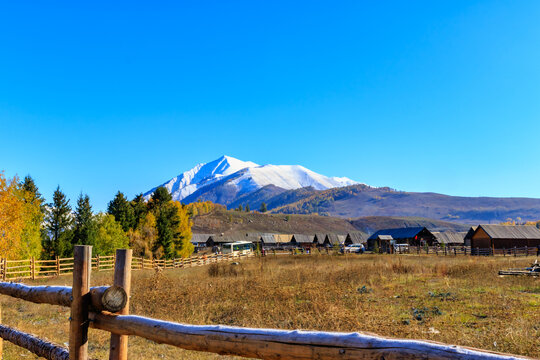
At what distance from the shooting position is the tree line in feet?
102

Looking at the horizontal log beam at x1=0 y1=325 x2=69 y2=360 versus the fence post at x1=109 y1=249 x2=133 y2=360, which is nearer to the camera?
the fence post at x1=109 y1=249 x2=133 y2=360

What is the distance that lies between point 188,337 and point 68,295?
189cm

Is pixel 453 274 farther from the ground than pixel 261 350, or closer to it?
closer to it

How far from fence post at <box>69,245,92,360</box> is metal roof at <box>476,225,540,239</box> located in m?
61.9

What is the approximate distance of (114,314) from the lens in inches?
165

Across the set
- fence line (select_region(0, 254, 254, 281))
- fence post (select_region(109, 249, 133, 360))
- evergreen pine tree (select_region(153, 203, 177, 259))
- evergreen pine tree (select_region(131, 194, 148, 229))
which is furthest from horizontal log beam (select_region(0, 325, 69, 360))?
evergreen pine tree (select_region(131, 194, 148, 229))

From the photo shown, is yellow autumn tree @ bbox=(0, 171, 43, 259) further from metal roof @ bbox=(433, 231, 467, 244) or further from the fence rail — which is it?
metal roof @ bbox=(433, 231, 467, 244)

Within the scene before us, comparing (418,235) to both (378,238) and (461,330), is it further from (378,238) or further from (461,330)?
(461,330)

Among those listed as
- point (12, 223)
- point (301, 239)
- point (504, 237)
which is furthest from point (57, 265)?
point (301, 239)

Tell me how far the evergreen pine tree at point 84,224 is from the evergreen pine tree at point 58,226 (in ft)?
2.82

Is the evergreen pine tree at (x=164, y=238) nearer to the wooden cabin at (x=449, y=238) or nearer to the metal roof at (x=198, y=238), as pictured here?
the wooden cabin at (x=449, y=238)

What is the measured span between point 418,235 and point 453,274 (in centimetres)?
5742

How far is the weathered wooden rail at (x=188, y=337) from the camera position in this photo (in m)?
2.49

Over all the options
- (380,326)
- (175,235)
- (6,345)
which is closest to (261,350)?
(380,326)
